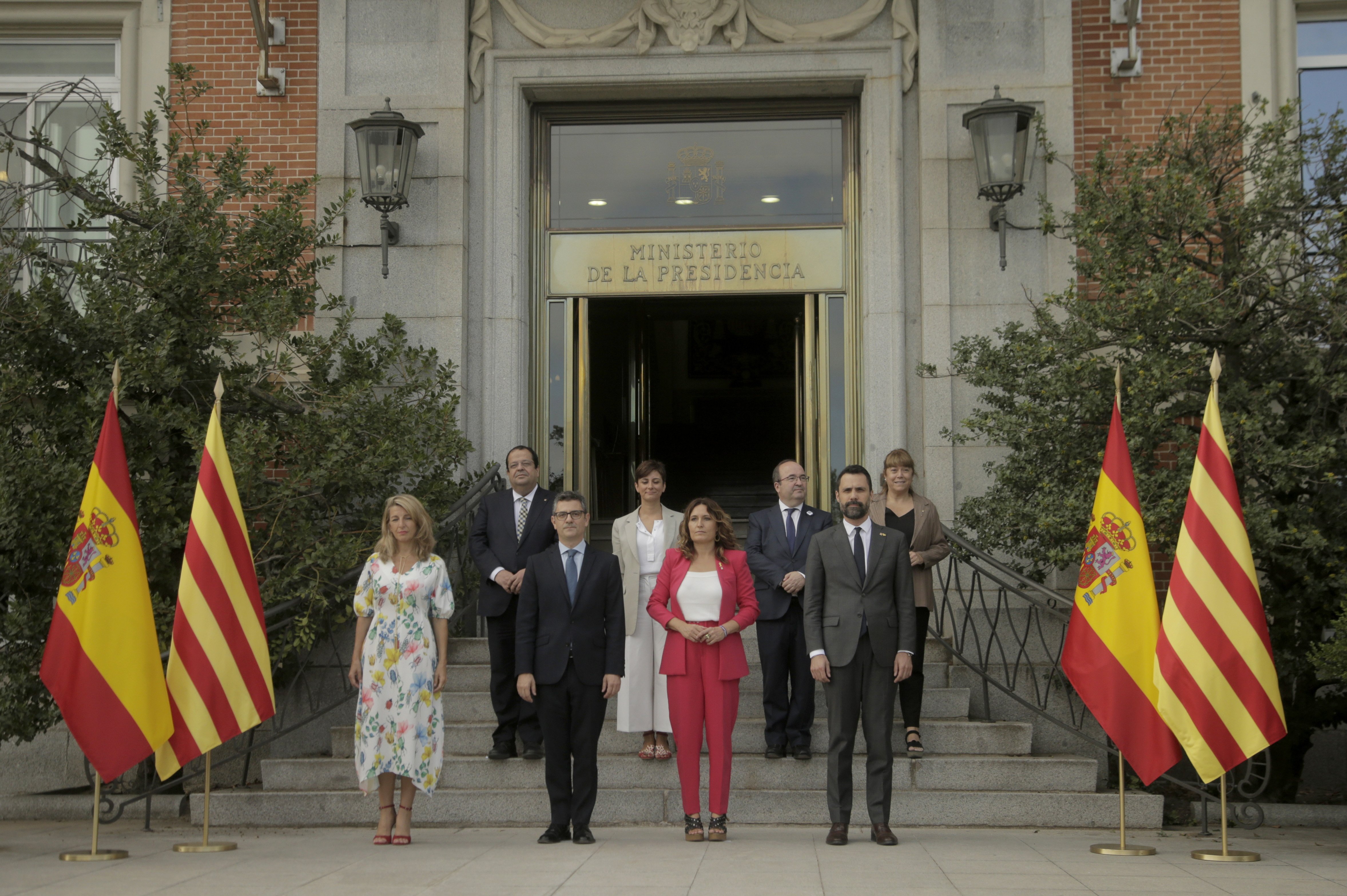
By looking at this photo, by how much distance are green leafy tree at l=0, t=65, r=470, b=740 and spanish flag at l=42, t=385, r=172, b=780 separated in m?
0.92

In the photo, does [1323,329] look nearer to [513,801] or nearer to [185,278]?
[513,801]

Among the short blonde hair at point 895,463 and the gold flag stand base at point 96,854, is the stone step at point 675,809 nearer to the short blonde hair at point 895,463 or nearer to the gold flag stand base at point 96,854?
the gold flag stand base at point 96,854

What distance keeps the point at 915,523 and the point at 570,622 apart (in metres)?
2.51

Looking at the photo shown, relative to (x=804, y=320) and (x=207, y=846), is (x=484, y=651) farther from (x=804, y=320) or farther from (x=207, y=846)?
(x=804, y=320)

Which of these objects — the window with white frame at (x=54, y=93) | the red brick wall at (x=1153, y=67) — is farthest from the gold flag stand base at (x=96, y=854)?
the red brick wall at (x=1153, y=67)

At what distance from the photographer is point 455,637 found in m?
9.62

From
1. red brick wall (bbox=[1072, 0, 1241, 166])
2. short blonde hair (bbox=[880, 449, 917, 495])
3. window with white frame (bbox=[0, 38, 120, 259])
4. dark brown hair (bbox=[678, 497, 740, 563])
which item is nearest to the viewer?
dark brown hair (bbox=[678, 497, 740, 563])

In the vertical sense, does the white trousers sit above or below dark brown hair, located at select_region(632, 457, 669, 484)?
below

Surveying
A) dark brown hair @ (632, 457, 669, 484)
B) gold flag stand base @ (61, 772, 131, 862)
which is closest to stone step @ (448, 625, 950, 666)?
dark brown hair @ (632, 457, 669, 484)

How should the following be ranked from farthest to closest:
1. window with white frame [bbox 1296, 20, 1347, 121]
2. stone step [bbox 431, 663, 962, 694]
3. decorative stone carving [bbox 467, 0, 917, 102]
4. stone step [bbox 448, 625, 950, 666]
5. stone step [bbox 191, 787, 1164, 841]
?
window with white frame [bbox 1296, 20, 1347, 121], decorative stone carving [bbox 467, 0, 917, 102], stone step [bbox 448, 625, 950, 666], stone step [bbox 431, 663, 962, 694], stone step [bbox 191, 787, 1164, 841]

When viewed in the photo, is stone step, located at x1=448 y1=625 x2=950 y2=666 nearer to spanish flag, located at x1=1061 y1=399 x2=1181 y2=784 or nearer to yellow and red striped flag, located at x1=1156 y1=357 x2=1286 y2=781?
spanish flag, located at x1=1061 y1=399 x2=1181 y2=784

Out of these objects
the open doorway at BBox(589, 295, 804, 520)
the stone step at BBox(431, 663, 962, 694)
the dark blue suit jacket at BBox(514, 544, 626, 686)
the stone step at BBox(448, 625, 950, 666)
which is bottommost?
the stone step at BBox(431, 663, 962, 694)

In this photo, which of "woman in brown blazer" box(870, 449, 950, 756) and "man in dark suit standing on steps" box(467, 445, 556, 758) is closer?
"man in dark suit standing on steps" box(467, 445, 556, 758)

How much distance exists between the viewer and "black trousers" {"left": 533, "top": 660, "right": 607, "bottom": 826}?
694 centimetres
